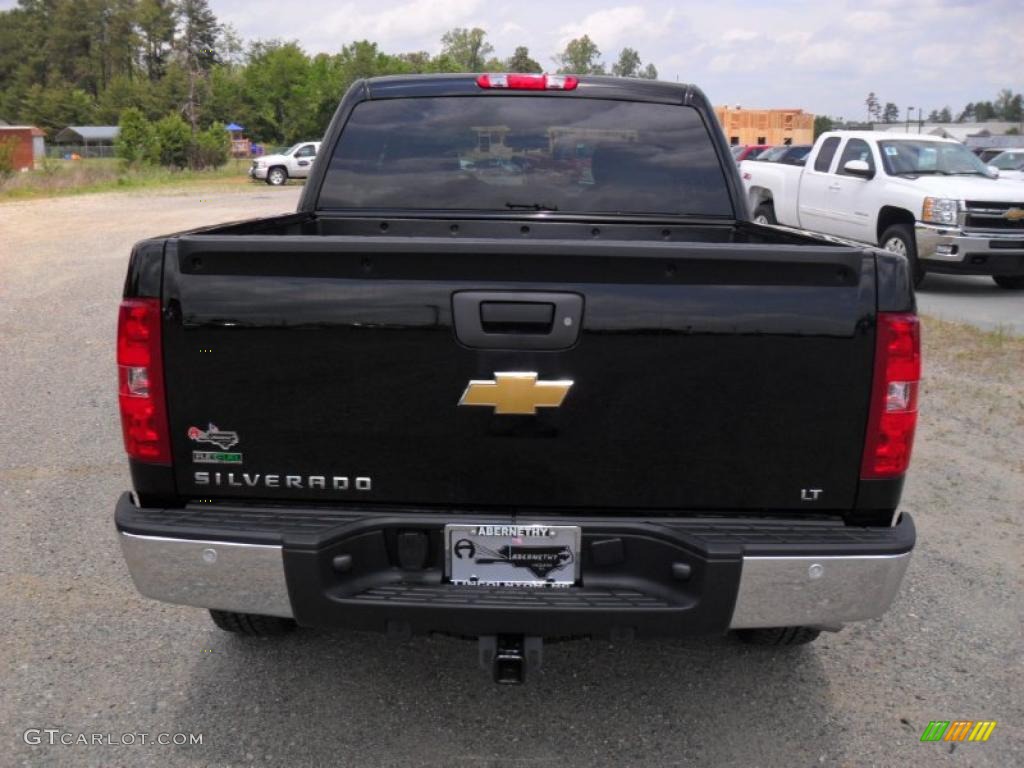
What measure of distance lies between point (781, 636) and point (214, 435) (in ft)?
7.13

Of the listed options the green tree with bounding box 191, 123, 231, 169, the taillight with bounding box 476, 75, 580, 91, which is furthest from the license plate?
the green tree with bounding box 191, 123, 231, 169

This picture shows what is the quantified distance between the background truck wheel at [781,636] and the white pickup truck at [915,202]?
305 inches

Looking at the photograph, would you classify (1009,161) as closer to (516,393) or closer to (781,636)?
(781,636)

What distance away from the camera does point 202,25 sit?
112312 mm

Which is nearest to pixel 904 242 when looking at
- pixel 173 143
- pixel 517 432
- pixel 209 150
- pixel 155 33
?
pixel 517 432

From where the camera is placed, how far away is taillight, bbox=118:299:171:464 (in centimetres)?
269

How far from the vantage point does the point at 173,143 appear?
50844mm

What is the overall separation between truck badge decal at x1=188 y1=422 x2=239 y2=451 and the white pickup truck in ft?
29.8

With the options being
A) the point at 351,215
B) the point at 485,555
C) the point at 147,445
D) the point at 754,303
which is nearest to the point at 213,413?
the point at 147,445

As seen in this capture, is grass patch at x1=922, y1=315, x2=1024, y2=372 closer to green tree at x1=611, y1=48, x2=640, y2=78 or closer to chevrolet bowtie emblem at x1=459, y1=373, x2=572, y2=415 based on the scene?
chevrolet bowtie emblem at x1=459, y1=373, x2=572, y2=415

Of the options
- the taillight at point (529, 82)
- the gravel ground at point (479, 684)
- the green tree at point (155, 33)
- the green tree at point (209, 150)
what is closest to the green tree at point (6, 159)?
the green tree at point (209, 150)

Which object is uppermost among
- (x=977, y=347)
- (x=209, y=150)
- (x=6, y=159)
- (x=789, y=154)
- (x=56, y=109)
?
(x=56, y=109)

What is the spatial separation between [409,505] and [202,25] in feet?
401

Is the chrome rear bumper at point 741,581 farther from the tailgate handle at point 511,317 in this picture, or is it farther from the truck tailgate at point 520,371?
the tailgate handle at point 511,317
